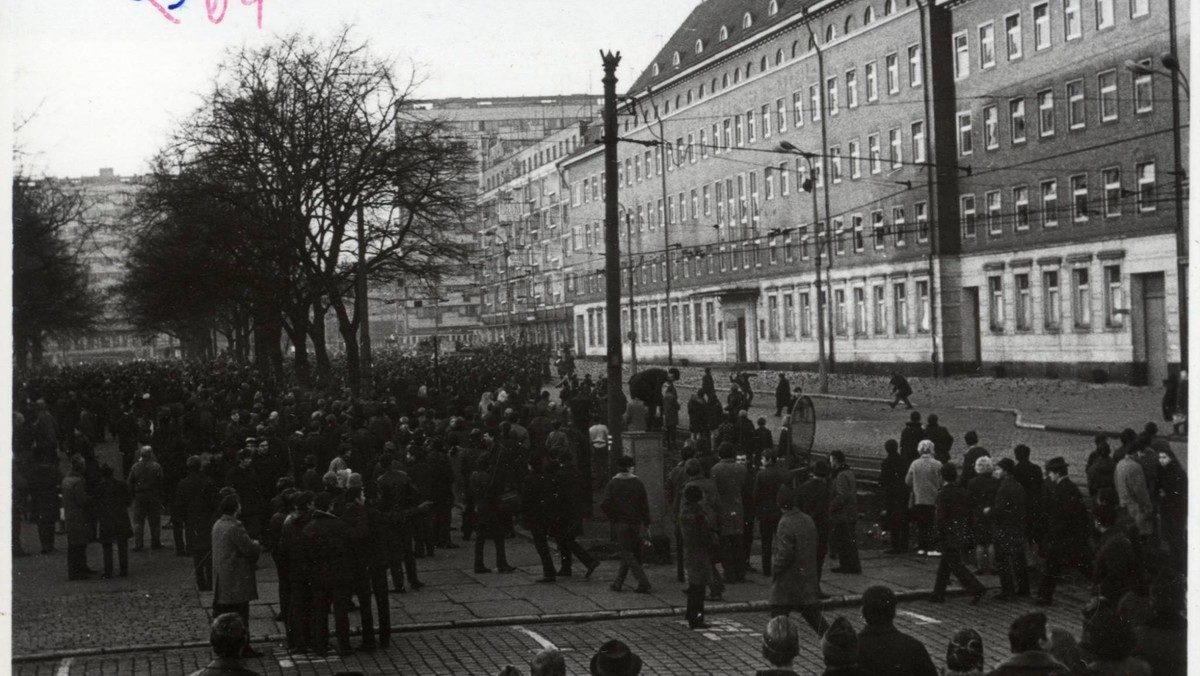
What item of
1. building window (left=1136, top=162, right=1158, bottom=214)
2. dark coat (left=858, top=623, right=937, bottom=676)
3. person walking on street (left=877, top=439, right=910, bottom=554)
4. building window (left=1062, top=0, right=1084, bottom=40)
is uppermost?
building window (left=1062, top=0, right=1084, bottom=40)

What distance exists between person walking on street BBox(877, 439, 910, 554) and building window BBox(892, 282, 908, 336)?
1627 inches

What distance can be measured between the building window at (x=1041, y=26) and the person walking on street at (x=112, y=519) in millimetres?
39537

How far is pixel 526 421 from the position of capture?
29047mm

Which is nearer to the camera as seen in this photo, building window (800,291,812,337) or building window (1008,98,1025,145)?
building window (1008,98,1025,145)

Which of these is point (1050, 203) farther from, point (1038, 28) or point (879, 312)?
point (879, 312)

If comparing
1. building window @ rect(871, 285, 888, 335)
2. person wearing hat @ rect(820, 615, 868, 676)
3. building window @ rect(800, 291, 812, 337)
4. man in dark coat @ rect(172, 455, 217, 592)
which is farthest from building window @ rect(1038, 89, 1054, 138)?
person wearing hat @ rect(820, 615, 868, 676)

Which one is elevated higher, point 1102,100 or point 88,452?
point 1102,100

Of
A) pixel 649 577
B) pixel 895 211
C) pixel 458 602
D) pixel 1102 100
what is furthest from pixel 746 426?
pixel 895 211

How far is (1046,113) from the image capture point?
52438 mm

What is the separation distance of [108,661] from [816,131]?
56.4 metres

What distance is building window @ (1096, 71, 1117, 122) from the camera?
4819 cm

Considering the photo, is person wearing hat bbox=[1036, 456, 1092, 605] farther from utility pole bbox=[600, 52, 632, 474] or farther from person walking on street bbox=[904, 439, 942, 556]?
utility pole bbox=[600, 52, 632, 474]

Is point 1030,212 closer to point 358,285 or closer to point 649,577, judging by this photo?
point 358,285

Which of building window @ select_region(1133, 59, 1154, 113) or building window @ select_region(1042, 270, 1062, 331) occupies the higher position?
building window @ select_region(1133, 59, 1154, 113)
